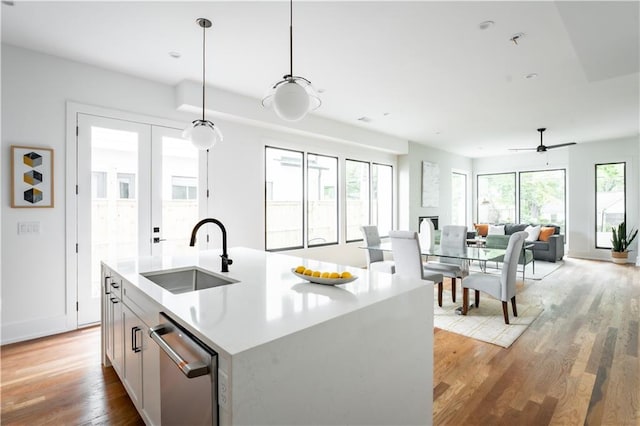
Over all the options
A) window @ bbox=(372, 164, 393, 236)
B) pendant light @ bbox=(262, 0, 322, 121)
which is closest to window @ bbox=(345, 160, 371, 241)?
window @ bbox=(372, 164, 393, 236)

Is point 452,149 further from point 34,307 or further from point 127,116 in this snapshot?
point 34,307

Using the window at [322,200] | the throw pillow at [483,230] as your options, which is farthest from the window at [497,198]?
the window at [322,200]

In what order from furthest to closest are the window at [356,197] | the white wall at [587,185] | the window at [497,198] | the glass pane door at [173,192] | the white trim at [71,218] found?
the window at [497,198] → the white wall at [587,185] → the window at [356,197] → the glass pane door at [173,192] → the white trim at [71,218]

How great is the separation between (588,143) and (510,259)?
21.7 feet

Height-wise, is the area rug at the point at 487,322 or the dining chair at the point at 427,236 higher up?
the dining chair at the point at 427,236

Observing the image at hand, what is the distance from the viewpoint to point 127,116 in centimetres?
373

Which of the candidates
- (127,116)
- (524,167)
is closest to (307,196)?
(127,116)

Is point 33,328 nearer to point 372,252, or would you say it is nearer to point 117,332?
point 117,332

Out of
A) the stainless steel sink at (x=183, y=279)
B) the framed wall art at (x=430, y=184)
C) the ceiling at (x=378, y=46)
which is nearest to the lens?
the stainless steel sink at (x=183, y=279)

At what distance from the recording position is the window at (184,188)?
4.11 m

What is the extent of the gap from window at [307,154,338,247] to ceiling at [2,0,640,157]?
135 centimetres

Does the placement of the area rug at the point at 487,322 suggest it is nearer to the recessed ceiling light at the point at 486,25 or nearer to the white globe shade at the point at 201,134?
the recessed ceiling light at the point at 486,25

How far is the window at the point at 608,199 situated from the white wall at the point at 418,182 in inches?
130

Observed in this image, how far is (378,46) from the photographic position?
3.13m
